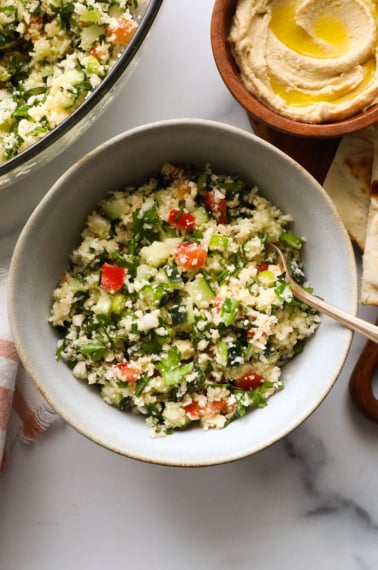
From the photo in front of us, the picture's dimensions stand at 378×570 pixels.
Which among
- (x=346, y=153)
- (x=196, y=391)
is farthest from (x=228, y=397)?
(x=346, y=153)

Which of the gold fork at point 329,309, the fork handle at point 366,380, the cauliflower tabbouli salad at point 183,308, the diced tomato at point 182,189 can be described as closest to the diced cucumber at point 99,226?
the cauliflower tabbouli salad at point 183,308

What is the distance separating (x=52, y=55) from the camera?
198 centimetres

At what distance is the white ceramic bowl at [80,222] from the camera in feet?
5.74

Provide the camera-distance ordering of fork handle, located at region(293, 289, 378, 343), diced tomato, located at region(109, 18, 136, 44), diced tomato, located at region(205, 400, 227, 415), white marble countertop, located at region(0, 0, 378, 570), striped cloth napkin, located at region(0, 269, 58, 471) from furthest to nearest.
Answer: white marble countertop, located at region(0, 0, 378, 570) → striped cloth napkin, located at region(0, 269, 58, 471) → diced tomato, located at region(109, 18, 136, 44) → diced tomato, located at region(205, 400, 227, 415) → fork handle, located at region(293, 289, 378, 343)

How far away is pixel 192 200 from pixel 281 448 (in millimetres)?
821

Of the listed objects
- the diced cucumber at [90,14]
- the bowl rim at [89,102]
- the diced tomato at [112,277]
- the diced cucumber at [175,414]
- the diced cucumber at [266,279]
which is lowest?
the diced cucumber at [175,414]

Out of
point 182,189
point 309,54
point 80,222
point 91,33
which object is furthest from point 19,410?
point 309,54

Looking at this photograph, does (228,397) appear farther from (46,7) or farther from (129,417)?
(46,7)

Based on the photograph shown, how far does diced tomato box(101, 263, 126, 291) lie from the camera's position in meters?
1.82

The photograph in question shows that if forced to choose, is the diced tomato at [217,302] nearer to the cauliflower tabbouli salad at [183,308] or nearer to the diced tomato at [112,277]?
the cauliflower tabbouli salad at [183,308]

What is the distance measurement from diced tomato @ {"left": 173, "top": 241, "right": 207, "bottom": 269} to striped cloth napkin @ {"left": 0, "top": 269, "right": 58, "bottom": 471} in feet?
1.91

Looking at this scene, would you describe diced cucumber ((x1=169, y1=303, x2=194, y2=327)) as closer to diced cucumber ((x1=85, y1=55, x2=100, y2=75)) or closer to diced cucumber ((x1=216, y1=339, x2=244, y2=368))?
diced cucumber ((x1=216, y1=339, x2=244, y2=368))

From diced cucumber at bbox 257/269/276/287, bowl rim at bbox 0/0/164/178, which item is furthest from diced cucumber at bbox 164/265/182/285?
bowl rim at bbox 0/0/164/178

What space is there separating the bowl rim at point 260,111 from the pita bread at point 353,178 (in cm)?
16
